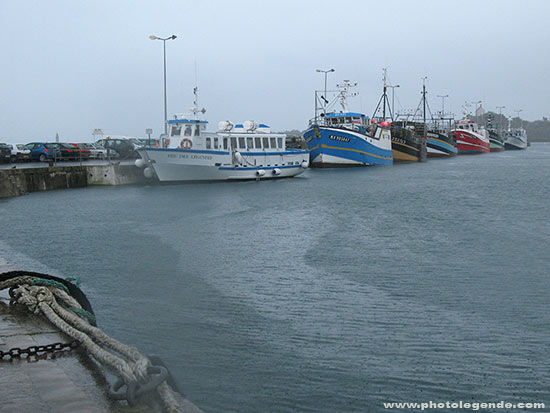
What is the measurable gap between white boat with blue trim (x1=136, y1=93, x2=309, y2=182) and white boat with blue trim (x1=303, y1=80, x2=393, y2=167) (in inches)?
542

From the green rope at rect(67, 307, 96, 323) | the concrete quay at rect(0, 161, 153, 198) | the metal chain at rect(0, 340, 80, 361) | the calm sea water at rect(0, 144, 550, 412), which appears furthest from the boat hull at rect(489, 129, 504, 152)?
the metal chain at rect(0, 340, 80, 361)

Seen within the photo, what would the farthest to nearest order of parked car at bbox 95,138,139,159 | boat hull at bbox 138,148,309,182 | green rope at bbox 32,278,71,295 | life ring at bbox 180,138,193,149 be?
parked car at bbox 95,138,139,159 → life ring at bbox 180,138,193,149 → boat hull at bbox 138,148,309,182 → green rope at bbox 32,278,71,295

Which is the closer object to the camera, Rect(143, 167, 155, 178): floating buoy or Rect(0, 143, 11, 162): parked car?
Rect(143, 167, 155, 178): floating buoy

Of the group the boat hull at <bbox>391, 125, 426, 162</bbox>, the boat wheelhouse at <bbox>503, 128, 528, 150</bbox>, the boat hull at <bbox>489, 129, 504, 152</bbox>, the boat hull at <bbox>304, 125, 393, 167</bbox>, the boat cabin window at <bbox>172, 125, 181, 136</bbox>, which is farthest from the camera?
the boat wheelhouse at <bbox>503, 128, 528, 150</bbox>

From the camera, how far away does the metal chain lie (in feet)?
19.9

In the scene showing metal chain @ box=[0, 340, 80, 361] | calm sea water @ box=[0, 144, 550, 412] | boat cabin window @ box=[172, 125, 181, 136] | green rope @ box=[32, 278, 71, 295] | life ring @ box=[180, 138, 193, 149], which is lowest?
calm sea water @ box=[0, 144, 550, 412]

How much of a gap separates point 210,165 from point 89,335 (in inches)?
1166

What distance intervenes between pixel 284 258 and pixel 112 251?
16.7ft

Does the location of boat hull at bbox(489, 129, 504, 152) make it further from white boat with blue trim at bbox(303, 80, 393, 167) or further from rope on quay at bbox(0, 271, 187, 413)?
rope on quay at bbox(0, 271, 187, 413)

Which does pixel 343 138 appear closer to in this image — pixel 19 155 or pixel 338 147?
pixel 338 147

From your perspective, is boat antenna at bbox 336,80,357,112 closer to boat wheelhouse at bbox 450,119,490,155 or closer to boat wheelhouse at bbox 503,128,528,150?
boat wheelhouse at bbox 450,119,490,155

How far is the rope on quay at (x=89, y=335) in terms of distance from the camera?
5.20 meters

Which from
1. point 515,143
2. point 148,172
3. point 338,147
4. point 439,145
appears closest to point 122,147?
point 148,172

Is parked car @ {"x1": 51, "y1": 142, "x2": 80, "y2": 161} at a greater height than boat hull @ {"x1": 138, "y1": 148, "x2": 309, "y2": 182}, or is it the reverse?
parked car @ {"x1": 51, "y1": 142, "x2": 80, "y2": 161}
